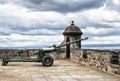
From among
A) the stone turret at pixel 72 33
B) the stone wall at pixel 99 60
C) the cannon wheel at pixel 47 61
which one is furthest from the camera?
the stone turret at pixel 72 33

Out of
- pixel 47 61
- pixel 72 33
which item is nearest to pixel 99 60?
pixel 47 61

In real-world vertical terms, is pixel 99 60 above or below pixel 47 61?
above

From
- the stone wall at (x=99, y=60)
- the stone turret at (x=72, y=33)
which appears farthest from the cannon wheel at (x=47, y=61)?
the stone turret at (x=72, y=33)

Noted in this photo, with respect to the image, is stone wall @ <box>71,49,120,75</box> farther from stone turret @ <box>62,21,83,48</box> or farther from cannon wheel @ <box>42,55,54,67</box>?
stone turret @ <box>62,21,83,48</box>

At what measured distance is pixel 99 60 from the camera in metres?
14.2

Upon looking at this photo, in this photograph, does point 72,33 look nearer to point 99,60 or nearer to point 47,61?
point 47,61

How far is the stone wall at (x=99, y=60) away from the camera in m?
12.4

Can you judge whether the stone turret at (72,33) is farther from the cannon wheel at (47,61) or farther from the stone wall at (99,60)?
the cannon wheel at (47,61)

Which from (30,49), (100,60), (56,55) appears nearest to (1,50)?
(30,49)

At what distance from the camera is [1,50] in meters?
21.7

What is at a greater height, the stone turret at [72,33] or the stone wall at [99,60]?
the stone turret at [72,33]

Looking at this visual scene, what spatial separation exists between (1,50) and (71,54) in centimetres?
478

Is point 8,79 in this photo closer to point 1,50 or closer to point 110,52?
point 110,52

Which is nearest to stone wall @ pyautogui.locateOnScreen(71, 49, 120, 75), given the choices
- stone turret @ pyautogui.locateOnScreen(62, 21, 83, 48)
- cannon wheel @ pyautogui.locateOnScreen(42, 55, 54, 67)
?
cannon wheel @ pyautogui.locateOnScreen(42, 55, 54, 67)
